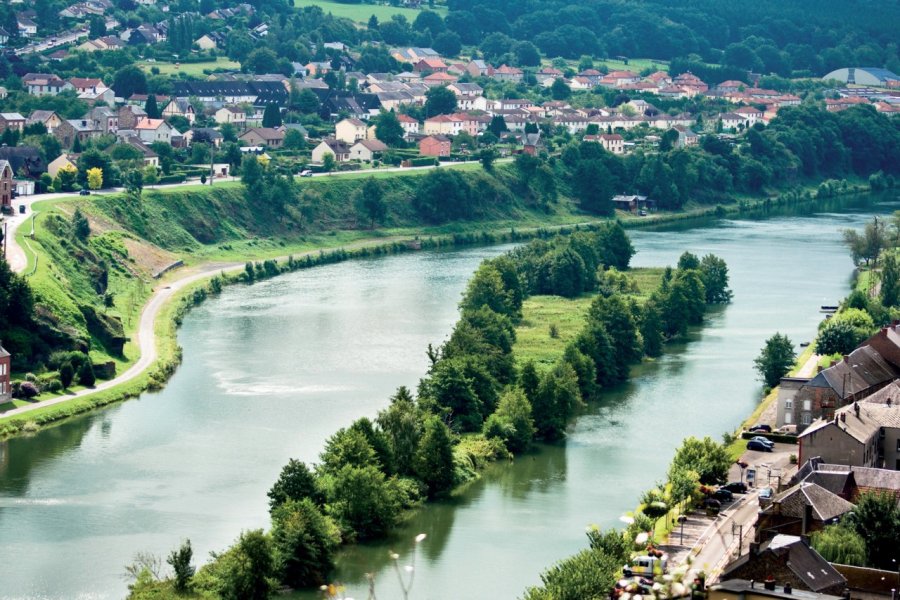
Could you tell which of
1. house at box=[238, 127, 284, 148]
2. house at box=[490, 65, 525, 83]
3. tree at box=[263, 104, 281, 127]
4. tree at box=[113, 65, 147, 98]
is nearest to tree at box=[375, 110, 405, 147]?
tree at box=[263, 104, 281, 127]

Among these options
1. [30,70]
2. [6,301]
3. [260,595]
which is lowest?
[260,595]

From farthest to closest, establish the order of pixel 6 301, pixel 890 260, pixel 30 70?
pixel 30 70, pixel 890 260, pixel 6 301

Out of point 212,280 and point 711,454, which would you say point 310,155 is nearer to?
point 212,280

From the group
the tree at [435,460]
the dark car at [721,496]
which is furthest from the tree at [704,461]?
the tree at [435,460]

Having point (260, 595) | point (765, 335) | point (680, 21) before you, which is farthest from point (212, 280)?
point (680, 21)

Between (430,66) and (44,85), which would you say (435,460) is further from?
(430,66)

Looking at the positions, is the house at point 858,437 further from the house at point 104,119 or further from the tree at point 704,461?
the house at point 104,119
